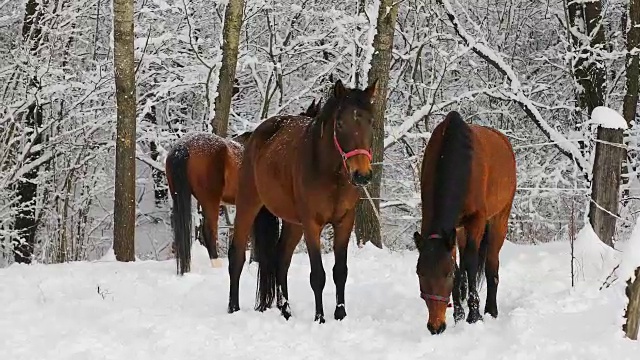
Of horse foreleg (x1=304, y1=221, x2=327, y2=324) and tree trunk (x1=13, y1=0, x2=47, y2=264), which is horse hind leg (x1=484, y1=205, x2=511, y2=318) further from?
tree trunk (x1=13, y1=0, x2=47, y2=264)

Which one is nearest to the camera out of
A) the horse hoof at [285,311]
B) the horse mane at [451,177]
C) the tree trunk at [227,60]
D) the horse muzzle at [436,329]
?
the horse muzzle at [436,329]

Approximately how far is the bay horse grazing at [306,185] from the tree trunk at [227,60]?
409 centimetres

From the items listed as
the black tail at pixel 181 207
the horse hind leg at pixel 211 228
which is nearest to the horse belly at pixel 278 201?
the black tail at pixel 181 207

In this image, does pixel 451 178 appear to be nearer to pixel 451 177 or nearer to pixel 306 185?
pixel 451 177

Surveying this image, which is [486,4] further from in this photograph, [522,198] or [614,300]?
[614,300]

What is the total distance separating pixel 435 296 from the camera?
4.48 m

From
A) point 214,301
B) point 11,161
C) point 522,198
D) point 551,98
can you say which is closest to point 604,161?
point 214,301

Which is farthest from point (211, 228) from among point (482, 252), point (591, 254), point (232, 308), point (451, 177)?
point (591, 254)

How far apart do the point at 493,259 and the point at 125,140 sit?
5.12 meters

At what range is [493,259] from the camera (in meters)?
5.31

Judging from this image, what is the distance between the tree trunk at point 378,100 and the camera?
8.67 metres

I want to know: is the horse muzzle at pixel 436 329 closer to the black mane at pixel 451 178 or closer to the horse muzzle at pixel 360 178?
the black mane at pixel 451 178

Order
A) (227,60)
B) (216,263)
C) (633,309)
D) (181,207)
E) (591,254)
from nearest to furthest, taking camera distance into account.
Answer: (633,309), (591,254), (181,207), (216,263), (227,60)

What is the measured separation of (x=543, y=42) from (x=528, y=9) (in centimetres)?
77
